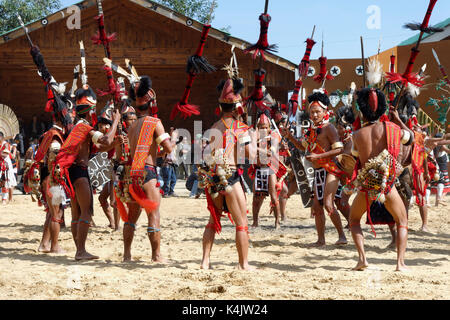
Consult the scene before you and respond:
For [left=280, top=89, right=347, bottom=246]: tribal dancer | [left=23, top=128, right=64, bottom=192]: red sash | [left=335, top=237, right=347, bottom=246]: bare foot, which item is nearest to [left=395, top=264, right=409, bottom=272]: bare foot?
[left=280, top=89, right=347, bottom=246]: tribal dancer

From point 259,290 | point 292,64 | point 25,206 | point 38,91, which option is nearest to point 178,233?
point 259,290

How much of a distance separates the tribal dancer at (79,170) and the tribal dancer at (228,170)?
1282 millimetres

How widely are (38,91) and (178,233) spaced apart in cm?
1564

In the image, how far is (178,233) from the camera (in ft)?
27.6

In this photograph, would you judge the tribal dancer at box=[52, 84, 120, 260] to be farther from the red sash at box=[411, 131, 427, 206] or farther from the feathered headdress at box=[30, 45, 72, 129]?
the red sash at box=[411, 131, 427, 206]

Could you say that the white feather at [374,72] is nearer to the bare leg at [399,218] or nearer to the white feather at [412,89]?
the white feather at [412,89]

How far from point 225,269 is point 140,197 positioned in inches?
46.1

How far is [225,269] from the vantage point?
5.67m

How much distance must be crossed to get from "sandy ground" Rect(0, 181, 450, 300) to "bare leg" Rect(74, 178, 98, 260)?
17cm

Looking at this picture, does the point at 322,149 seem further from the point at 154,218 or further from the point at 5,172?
the point at 5,172

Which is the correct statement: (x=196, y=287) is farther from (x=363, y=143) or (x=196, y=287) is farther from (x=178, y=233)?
(x=178, y=233)

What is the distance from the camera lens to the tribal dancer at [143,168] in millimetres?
5645

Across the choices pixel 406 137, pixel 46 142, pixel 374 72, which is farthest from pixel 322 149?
pixel 46 142

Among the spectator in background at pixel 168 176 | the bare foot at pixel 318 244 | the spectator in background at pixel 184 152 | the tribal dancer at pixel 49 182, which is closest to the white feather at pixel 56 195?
the tribal dancer at pixel 49 182
